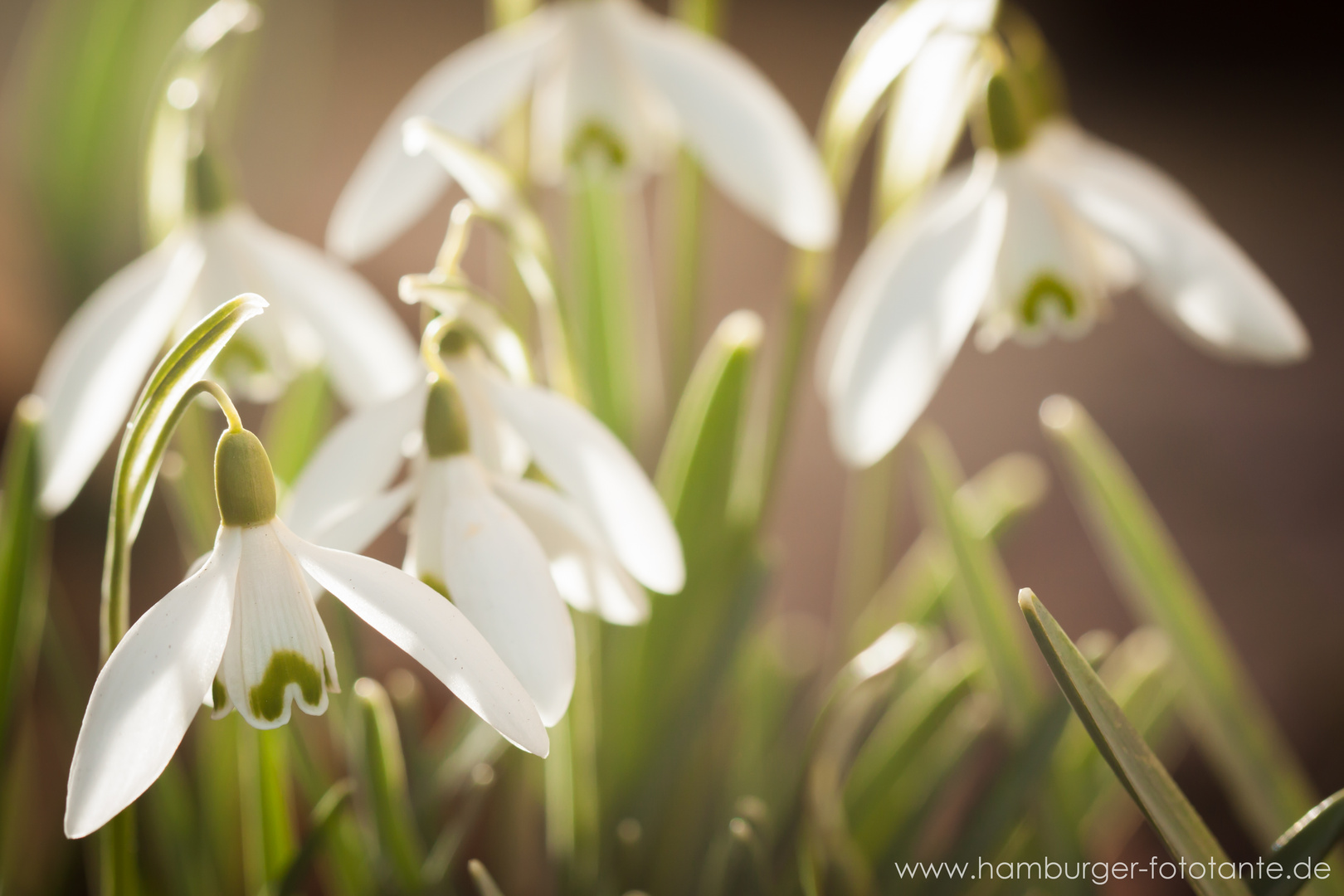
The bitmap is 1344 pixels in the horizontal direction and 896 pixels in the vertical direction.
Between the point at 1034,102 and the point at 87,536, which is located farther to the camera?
the point at 87,536

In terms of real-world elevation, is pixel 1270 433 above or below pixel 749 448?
below

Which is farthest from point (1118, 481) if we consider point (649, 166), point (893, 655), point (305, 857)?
point (305, 857)

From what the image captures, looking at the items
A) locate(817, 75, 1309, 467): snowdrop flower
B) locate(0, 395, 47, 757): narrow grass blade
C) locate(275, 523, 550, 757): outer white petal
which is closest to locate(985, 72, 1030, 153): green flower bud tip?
locate(817, 75, 1309, 467): snowdrop flower

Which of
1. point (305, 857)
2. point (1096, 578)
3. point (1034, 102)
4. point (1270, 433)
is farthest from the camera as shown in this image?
point (1270, 433)

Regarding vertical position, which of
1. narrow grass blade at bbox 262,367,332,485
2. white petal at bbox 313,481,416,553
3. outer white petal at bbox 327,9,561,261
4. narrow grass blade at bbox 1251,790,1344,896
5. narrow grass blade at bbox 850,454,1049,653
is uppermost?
outer white petal at bbox 327,9,561,261

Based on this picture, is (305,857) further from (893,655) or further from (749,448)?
(749,448)

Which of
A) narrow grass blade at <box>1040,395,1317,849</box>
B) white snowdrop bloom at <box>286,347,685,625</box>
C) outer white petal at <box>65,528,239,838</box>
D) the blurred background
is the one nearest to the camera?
outer white petal at <box>65,528,239,838</box>

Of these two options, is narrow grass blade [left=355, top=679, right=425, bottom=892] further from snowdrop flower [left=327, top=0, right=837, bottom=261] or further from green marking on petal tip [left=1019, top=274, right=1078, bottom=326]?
green marking on petal tip [left=1019, top=274, right=1078, bottom=326]
